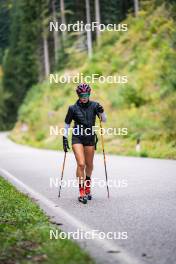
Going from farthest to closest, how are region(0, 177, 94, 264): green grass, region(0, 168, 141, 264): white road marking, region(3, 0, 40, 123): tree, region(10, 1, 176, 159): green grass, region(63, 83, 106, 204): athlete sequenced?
1. region(3, 0, 40, 123): tree
2. region(10, 1, 176, 159): green grass
3. region(63, 83, 106, 204): athlete
4. region(0, 168, 141, 264): white road marking
5. region(0, 177, 94, 264): green grass

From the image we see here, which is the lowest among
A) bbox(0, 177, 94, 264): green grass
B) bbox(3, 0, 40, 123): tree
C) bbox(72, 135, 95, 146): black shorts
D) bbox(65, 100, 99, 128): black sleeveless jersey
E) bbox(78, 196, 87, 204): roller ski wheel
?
bbox(78, 196, 87, 204): roller ski wheel

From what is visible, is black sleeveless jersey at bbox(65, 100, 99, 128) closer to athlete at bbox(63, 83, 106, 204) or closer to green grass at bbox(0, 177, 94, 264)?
athlete at bbox(63, 83, 106, 204)

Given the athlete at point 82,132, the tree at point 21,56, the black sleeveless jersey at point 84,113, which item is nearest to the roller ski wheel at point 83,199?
the athlete at point 82,132

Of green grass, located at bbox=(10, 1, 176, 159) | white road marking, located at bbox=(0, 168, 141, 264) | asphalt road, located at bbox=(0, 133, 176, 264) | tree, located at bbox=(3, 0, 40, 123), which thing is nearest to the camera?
white road marking, located at bbox=(0, 168, 141, 264)

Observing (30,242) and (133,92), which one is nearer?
(30,242)

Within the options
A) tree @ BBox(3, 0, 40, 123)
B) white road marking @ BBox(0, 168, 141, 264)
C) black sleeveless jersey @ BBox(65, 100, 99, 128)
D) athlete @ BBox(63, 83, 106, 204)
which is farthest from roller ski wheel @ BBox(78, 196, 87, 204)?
tree @ BBox(3, 0, 40, 123)

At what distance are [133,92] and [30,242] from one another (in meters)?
23.6

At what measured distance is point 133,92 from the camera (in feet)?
96.4

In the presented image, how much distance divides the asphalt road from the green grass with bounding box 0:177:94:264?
269mm

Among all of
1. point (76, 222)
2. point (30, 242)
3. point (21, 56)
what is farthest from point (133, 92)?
point (21, 56)

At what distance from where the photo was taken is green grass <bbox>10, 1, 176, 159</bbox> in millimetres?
23125

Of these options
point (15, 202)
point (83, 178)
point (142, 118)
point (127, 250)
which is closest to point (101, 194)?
point (83, 178)

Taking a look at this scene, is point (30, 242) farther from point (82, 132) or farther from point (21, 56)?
point (21, 56)

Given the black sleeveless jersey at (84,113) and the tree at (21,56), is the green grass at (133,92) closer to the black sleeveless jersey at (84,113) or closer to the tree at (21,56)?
the black sleeveless jersey at (84,113)
